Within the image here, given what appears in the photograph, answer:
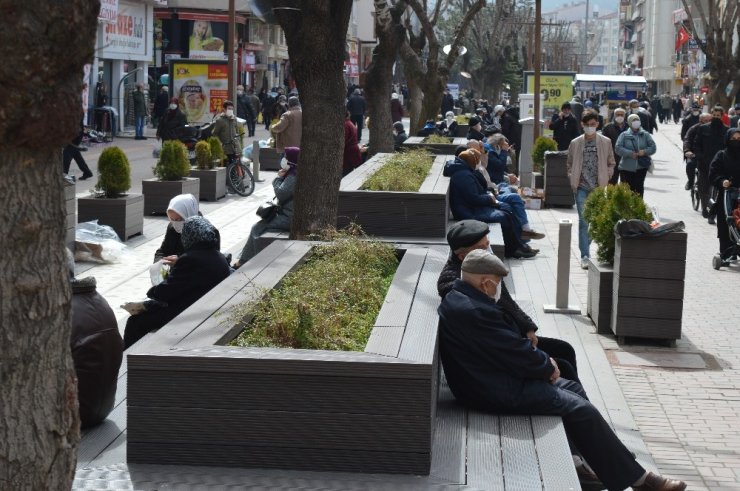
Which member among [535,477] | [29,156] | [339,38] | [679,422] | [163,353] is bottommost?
[679,422]

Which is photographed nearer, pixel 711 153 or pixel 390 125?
pixel 711 153

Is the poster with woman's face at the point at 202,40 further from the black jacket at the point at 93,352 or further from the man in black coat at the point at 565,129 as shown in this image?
the black jacket at the point at 93,352

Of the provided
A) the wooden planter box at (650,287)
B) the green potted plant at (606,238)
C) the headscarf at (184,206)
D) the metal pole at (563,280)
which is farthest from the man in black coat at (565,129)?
the headscarf at (184,206)

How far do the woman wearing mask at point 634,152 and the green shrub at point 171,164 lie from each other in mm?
6496

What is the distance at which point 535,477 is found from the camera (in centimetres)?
501

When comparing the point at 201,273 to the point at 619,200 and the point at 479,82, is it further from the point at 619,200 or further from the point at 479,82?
the point at 479,82

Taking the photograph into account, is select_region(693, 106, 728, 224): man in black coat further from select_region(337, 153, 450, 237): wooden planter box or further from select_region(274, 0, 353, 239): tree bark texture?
select_region(274, 0, 353, 239): tree bark texture

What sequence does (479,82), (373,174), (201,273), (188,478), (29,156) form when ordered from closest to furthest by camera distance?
(29,156)
(188,478)
(201,273)
(373,174)
(479,82)

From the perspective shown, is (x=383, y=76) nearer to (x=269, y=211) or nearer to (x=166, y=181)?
(x=166, y=181)

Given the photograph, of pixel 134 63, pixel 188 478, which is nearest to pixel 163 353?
pixel 188 478

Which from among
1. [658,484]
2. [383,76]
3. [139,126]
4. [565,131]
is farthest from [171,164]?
[139,126]

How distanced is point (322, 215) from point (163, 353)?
18.0ft

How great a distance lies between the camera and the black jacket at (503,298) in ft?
22.0

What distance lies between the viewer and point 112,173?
16.4 metres
